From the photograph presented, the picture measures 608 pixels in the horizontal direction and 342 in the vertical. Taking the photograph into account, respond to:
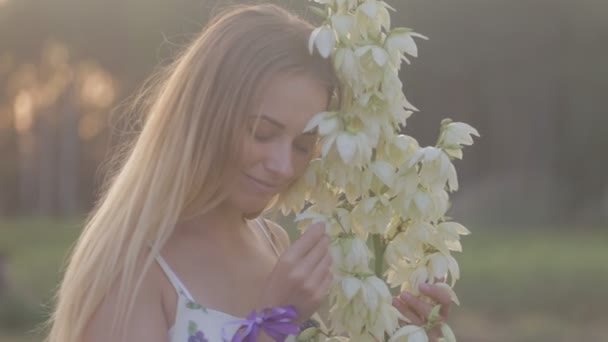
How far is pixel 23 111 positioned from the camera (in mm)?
33406

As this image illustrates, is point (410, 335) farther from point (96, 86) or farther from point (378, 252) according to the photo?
point (96, 86)

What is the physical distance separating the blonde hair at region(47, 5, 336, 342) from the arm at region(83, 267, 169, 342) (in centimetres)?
1

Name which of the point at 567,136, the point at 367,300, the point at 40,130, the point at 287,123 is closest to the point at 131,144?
the point at 287,123

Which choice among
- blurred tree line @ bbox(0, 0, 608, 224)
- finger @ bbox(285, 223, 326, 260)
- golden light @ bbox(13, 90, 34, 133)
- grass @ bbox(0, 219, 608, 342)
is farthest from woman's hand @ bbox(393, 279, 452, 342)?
golden light @ bbox(13, 90, 34, 133)

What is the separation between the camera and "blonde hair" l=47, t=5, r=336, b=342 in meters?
2.02

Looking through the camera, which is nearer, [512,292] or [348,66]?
[348,66]

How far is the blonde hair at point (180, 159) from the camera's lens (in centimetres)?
202

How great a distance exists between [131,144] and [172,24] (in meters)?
15.8

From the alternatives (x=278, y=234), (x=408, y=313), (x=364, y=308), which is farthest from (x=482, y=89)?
(x=364, y=308)

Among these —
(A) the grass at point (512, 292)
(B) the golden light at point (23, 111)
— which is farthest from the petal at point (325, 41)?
(B) the golden light at point (23, 111)

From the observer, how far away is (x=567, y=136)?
2542cm

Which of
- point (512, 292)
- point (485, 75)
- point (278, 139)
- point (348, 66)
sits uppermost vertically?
point (485, 75)

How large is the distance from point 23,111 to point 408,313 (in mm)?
32335

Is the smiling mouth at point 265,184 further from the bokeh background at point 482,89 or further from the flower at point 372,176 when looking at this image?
the bokeh background at point 482,89
